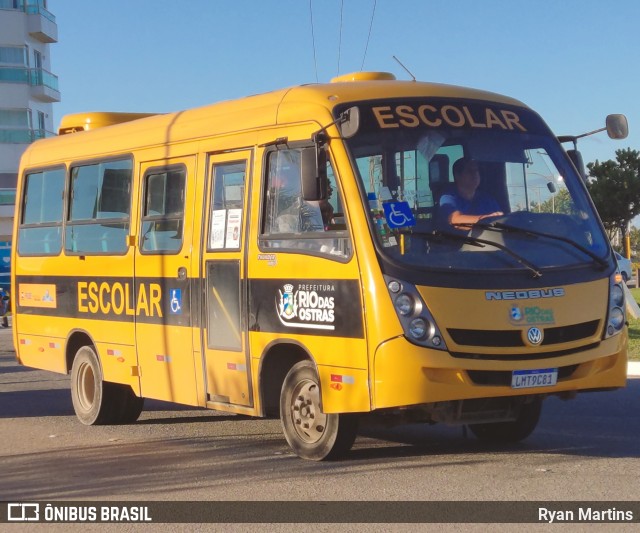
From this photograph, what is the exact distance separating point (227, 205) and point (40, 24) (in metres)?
68.1

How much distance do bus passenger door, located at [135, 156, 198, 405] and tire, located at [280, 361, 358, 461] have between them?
4.69 feet

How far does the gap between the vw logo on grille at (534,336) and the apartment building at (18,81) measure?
6750cm

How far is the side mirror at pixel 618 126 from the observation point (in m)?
10.1

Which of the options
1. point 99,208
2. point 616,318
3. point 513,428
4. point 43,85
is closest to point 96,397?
point 99,208

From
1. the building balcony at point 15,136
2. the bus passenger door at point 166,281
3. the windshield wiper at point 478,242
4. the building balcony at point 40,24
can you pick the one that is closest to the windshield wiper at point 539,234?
the windshield wiper at point 478,242

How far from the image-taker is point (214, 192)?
35.0 feet

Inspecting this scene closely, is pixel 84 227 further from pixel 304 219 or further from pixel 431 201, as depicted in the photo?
pixel 431 201

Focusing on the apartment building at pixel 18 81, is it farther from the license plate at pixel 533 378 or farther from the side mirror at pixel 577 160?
the license plate at pixel 533 378

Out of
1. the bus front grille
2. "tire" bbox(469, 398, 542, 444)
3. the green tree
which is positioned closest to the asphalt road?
"tire" bbox(469, 398, 542, 444)

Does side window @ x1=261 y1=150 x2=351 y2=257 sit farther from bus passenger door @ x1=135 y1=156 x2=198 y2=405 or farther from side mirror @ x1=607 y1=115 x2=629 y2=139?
side mirror @ x1=607 y1=115 x2=629 y2=139

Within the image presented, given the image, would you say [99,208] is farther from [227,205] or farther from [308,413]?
[308,413]

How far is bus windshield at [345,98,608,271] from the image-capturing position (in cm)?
899

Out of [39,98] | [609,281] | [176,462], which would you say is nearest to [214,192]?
[176,462]

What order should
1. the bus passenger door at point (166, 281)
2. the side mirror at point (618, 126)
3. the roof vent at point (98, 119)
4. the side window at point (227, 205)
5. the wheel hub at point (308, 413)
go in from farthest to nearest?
1. the roof vent at point (98, 119)
2. the bus passenger door at point (166, 281)
3. the side window at point (227, 205)
4. the side mirror at point (618, 126)
5. the wheel hub at point (308, 413)
